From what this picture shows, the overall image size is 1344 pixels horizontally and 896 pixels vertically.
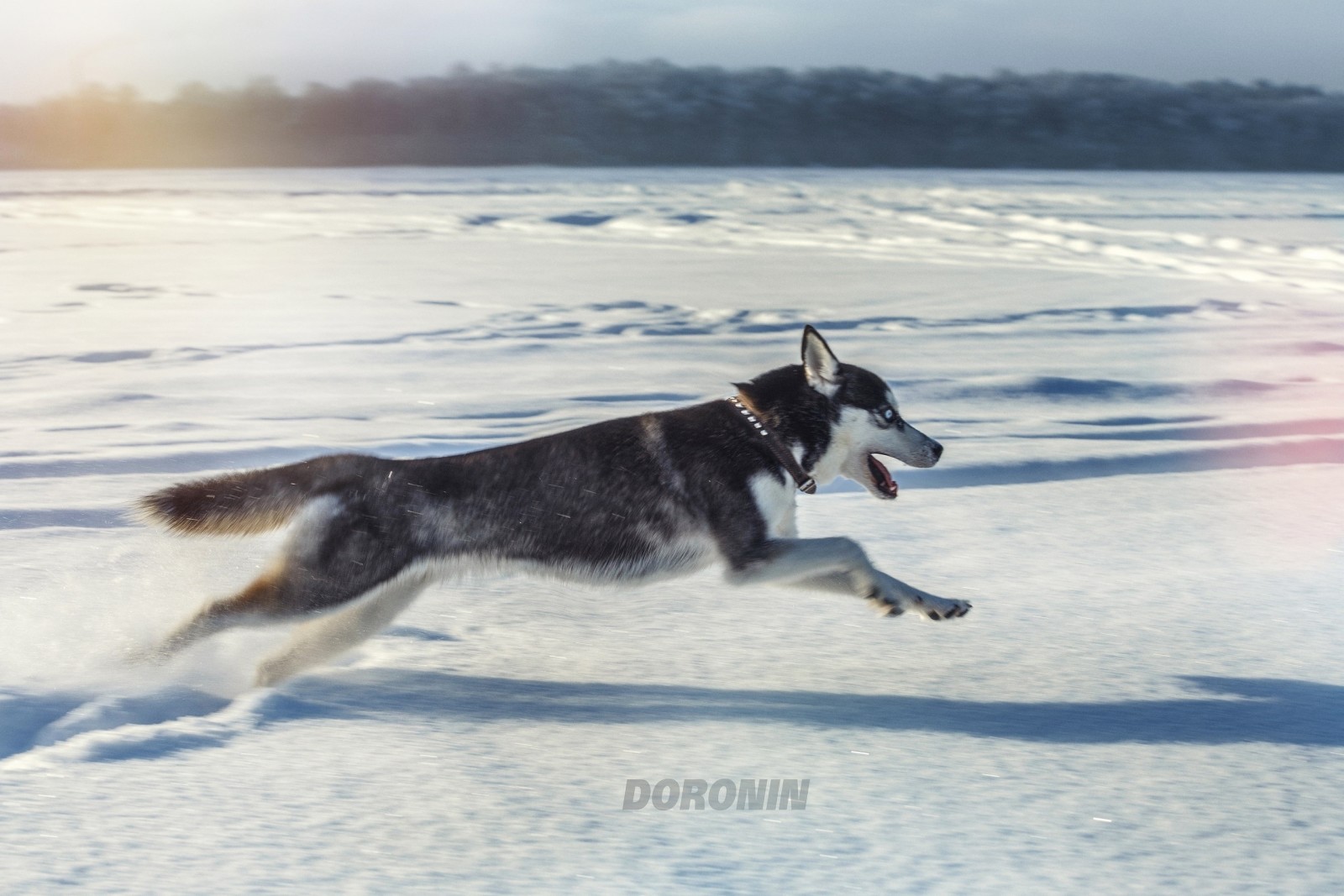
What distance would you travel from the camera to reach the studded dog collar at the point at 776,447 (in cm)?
364

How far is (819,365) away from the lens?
3723 mm

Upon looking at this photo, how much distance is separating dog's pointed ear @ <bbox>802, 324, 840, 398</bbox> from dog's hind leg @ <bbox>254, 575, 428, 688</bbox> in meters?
1.17

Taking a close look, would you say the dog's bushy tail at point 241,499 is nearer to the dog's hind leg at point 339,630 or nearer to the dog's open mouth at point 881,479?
the dog's hind leg at point 339,630

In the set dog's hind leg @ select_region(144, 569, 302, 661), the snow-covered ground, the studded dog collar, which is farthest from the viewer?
the studded dog collar

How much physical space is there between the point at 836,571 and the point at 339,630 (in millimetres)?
1323

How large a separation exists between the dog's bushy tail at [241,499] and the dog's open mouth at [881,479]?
4.54ft

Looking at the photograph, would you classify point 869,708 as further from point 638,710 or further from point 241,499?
point 241,499

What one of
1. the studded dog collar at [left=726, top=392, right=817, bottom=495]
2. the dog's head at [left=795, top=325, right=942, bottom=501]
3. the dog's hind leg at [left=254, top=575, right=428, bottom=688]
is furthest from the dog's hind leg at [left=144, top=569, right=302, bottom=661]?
the dog's head at [left=795, top=325, right=942, bottom=501]

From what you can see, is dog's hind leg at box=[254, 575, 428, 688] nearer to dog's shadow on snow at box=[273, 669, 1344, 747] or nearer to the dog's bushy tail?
dog's shadow on snow at box=[273, 669, 1344, 747]

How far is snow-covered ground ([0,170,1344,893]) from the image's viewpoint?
261cm

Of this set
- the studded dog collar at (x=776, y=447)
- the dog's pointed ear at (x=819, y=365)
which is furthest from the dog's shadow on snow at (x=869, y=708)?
the dog's pointed ear at (x=819, y=365)

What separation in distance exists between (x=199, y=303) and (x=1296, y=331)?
8.62m

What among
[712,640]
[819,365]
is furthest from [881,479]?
[712,640]

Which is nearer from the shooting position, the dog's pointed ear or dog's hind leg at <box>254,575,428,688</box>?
dog's hind leg at <box>254,575,428,688</box>
